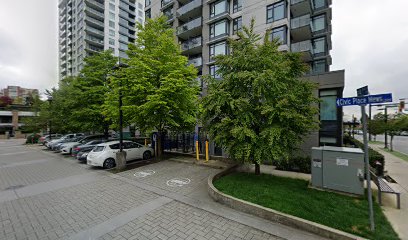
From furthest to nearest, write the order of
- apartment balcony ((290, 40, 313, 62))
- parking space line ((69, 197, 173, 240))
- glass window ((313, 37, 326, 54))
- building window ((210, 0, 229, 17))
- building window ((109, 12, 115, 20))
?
building window ((109, 12, 115, 20)) → building window ((210, 0, 229, 17)) → glass window ((313, 37, 326, 54)) → apartment balcony ((290, 40, 313, 62)) → parking space line ((69, 197, 173, 240))

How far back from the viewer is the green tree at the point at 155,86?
34.2ft

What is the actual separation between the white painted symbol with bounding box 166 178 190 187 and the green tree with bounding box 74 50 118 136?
11.3m

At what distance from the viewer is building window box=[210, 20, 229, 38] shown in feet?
71.9

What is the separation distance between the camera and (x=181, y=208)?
560cm

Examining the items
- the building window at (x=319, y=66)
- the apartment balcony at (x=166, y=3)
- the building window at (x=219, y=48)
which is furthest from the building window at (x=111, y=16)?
the building window at (x=319, y=66)

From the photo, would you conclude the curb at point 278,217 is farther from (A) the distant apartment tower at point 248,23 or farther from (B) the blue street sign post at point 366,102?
(A) the distant apartment tower at point 248,23

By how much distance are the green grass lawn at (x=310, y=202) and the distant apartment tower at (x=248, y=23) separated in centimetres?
1084

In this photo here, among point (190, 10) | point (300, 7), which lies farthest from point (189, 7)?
point (300, 7)

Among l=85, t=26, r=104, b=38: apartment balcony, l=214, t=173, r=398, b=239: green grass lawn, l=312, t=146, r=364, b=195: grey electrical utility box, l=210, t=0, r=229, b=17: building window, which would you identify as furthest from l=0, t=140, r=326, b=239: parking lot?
l=85, t=26, r=104, b=38: apartment balcony

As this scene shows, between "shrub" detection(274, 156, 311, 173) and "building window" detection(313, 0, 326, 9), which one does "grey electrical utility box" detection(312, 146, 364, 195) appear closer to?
"shrub" detection(274, 156, 311, 173)

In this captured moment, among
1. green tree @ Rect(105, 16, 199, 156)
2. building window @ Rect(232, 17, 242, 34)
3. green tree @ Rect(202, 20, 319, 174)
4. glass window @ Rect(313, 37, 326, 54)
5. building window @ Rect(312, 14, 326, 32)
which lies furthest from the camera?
building window @ Rect(232, 17, 242, 34)

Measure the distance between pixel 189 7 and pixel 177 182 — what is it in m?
24.9

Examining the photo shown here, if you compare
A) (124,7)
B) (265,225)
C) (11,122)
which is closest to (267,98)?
(265,225)

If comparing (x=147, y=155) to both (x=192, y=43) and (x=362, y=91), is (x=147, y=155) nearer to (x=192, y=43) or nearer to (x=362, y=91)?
(x=362, y=91)
